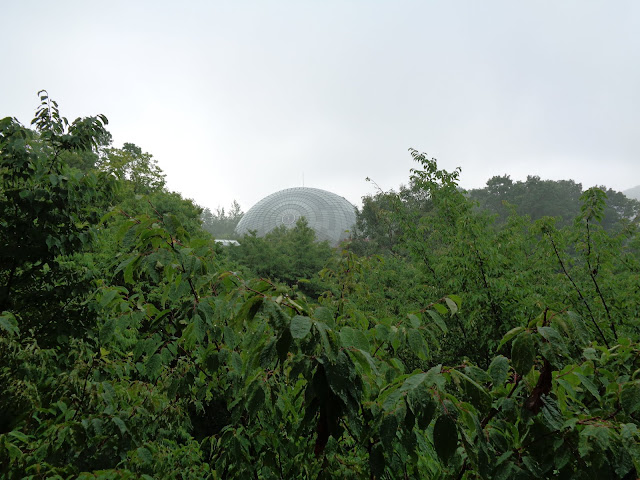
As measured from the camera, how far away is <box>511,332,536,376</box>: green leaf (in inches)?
54.8

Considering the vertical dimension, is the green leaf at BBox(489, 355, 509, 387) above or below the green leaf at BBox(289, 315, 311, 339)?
below

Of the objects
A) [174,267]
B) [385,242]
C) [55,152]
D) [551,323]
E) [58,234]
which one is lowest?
[551,323]

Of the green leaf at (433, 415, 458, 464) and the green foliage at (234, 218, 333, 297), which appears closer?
the green leaf at (433, 415, 458, 464)

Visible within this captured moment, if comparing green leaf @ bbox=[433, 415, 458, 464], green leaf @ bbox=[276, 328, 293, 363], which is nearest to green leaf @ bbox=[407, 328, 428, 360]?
green leaf @ bbox=[433, 415, 458, 464]

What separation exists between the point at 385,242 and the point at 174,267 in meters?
26.6

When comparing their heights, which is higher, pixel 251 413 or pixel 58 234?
pixel 58 234

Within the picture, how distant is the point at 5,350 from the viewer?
9.95 ft

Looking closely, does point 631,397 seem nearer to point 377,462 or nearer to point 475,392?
point 475,392

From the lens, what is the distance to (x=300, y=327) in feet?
4.56

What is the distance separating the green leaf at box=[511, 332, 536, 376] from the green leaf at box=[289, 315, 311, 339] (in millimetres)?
734

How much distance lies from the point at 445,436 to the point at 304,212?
5918 centimetres

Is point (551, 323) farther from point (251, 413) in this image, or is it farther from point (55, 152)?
point (55, 152)

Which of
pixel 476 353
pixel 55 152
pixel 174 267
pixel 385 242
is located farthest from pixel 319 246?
pixel 174 267

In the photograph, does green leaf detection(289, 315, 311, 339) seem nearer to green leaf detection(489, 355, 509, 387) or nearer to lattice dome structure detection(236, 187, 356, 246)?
green leaf detection(489, 355, 509, 387)
